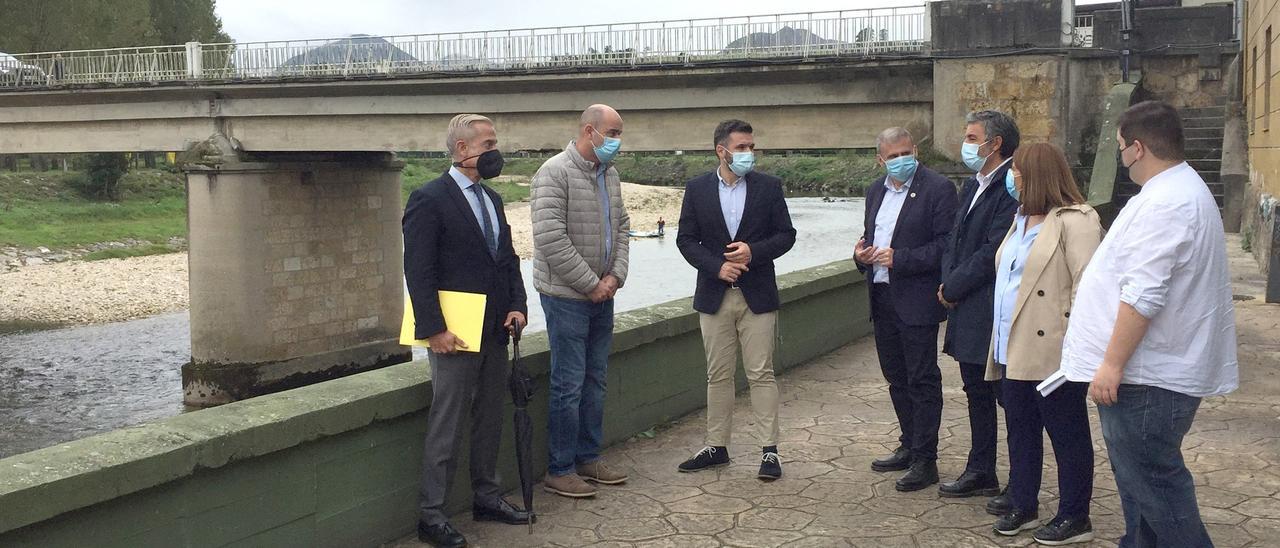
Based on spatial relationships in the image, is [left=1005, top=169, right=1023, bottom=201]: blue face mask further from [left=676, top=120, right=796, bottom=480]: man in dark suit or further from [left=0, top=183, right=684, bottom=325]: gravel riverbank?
[left=0, top=183, right=684, bottom=325]: gravel riverbank

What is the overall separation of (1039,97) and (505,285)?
12.6 metres

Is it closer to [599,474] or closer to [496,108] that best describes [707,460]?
[599,474]

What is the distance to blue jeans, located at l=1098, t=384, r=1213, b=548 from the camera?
3.63 metres

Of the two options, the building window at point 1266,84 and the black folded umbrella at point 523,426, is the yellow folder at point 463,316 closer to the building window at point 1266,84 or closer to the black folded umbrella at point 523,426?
the black folded umbrella at point 523,426

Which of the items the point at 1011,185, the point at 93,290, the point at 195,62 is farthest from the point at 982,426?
the point at 93,290

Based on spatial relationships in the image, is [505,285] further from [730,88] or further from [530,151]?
[530,151]

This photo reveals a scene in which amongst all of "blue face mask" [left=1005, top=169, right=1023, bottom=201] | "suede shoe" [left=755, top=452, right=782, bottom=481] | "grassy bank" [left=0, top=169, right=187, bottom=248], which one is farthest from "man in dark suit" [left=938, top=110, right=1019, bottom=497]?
"grassy bank" [left=0, top=169, right=187, bottom=248]

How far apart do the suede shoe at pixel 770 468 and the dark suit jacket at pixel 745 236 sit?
0.73 metres

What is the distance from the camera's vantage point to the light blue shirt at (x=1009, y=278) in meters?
4.75

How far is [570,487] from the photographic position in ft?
18.2

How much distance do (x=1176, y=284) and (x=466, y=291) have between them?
2.71 meters

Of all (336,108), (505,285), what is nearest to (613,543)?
(505,285)

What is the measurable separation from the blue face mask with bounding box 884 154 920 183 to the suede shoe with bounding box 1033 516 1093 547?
187cm

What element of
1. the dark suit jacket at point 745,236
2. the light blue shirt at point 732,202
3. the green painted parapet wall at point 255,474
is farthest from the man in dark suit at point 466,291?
the light blue shirt at point 732,202
